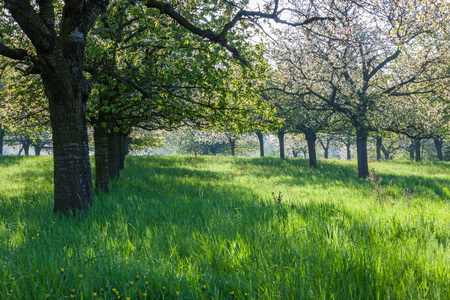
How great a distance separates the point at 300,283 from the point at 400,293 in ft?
2.56

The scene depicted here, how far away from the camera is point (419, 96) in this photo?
1523 centimetres

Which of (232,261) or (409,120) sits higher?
(409,120)

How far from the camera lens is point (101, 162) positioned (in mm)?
9008

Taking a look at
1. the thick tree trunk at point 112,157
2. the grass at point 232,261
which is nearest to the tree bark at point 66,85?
the grass at point 232,261

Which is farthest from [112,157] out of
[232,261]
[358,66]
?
[358,66]

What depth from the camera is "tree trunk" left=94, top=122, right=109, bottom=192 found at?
8.91m

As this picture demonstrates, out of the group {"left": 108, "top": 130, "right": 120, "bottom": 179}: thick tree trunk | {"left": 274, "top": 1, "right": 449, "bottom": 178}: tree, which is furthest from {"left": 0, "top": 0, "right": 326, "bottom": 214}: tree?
{"left": 274, "top": 1, "right": 449, "bottom": 178}: tree

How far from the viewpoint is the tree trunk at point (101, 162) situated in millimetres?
8914

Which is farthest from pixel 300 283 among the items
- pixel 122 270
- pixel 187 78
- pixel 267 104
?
pixel 267 104

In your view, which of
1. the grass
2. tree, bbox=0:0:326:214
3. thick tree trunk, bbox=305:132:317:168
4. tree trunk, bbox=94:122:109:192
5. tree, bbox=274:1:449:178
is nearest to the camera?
the grass

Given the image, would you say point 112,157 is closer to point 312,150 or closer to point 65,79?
point 65,79

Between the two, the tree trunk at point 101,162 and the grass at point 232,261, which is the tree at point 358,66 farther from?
the grass at point 232,261

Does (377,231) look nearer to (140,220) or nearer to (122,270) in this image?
(122,270)

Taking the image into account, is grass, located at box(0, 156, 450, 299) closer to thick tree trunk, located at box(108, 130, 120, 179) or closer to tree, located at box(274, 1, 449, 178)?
thick tree trunk, located at box(108, 130, 120, 179)
